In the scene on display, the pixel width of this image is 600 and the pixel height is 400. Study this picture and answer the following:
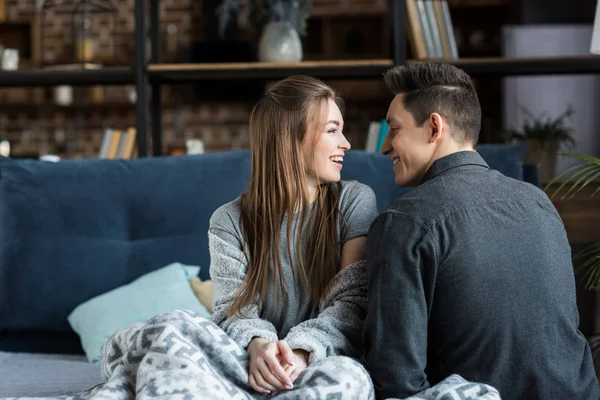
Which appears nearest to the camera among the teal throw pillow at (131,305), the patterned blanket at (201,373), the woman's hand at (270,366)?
the patterned blanket at (201,373)

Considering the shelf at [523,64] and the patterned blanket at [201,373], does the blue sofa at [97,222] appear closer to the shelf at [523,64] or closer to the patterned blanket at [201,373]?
the shelf at [523,64]

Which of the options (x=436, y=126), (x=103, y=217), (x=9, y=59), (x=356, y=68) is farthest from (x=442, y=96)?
(x=9, y=59)

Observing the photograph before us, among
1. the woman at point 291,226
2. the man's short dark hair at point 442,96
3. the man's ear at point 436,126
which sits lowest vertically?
the woman at point 291,226

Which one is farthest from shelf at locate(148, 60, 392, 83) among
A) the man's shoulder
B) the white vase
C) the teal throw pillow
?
the man's shoulder

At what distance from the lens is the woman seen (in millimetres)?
1709

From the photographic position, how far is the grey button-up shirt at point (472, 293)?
4.55 ft

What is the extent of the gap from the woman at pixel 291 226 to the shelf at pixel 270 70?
109 centimetres

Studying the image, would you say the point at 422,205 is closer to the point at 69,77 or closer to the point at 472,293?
the point at 472,293

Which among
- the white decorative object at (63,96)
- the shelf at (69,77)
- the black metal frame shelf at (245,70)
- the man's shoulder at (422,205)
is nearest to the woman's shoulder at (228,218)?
the man's shoulder at (422,205)

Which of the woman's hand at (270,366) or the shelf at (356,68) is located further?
the shelf at (356,68)

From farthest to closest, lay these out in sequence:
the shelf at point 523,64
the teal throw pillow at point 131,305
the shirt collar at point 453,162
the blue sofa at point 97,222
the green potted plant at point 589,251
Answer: the shelf at point 523,64
the blue sofa at point 97,222
the teal throw pillow at point 131,305
the green potted plant at point 589,251
the shirt collar at point 453,162

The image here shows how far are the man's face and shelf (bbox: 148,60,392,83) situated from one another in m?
1.25

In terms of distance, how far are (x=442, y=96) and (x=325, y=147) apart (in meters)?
0.28

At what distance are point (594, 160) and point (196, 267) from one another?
1.12 metres
